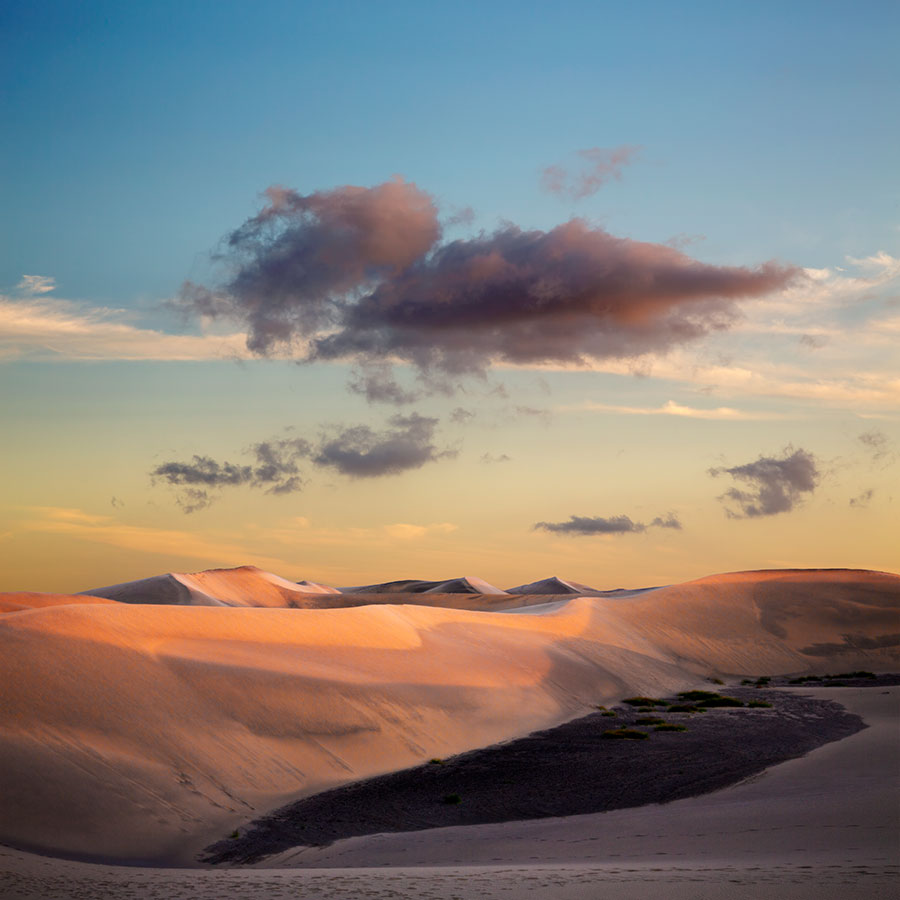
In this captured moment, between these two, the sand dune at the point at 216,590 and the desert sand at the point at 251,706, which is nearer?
the desert sand at the point at 251,706

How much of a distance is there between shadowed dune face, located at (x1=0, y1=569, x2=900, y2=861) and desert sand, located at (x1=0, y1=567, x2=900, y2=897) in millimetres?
54

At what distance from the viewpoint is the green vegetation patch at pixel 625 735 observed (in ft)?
85.6

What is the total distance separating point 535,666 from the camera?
3584cm

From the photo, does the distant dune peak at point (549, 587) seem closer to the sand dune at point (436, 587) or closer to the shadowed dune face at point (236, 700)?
the sand dune at point (436, 587)

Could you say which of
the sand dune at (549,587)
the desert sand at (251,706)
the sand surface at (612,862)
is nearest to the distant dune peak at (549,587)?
the sand dune at (549,587)

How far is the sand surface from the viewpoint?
1110 centimetres

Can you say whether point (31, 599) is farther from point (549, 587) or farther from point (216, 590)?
point (549, 587)

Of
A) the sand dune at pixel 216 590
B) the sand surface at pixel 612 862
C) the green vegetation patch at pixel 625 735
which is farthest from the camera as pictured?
the sand dune at pixel 216 590

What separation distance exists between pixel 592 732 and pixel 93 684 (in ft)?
47.0

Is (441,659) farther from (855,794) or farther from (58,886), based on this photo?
(58,886)

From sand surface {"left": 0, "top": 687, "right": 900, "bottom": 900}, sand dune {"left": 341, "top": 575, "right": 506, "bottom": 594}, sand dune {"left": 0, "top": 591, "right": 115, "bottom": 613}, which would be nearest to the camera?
sand surface {"left": 0, "top": 687, "right": 900, "bottom": 900}

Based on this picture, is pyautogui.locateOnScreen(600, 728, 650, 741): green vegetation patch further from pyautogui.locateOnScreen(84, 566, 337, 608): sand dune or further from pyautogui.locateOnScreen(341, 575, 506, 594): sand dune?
pyautogui.locateOnScreen(341, 575, 506, 594): sand dune

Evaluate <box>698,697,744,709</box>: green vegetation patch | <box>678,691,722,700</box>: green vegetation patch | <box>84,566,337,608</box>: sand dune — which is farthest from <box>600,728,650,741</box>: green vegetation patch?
<box>84,566,337,608</box>: sand dune

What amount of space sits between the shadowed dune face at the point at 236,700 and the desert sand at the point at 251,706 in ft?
0.18
